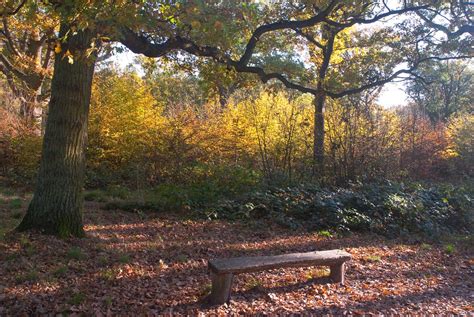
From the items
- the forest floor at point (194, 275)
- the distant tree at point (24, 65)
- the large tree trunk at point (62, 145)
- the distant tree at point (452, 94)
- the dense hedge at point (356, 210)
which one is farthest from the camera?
the distant tree at point (452, 94)

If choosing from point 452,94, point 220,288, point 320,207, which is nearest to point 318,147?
point 320,207

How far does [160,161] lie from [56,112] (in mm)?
5926

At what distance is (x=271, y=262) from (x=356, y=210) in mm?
5116

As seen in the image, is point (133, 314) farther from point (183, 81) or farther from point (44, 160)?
point (183, 81)

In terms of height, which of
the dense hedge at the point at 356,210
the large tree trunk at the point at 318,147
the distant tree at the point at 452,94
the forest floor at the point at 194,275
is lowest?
the forest floor at the point at 194,275

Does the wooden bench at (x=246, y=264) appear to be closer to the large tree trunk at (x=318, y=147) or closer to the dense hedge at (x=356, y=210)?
the dense hedge at (x=356, y=210)

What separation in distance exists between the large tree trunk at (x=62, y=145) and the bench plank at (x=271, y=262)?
2.59 meters

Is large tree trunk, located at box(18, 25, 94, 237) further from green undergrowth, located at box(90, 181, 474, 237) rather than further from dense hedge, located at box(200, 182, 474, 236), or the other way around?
dense hedge, located at box(200, 182, 474, 236)

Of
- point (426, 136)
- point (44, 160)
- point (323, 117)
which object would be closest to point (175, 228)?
point (44, 160)

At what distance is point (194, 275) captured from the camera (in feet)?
17.9

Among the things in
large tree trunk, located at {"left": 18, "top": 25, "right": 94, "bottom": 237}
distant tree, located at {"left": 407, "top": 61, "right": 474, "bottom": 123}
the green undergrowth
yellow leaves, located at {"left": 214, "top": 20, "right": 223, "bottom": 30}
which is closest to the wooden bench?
large tree trunk, located at {"left": 18, "top": 25, "right": 94, "bottom": 237}

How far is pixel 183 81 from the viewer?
34531mm

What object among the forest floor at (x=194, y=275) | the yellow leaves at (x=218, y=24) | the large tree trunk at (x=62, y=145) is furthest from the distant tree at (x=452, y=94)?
the large tree trunk at (x=62, y=145)

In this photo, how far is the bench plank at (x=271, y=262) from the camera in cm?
457
